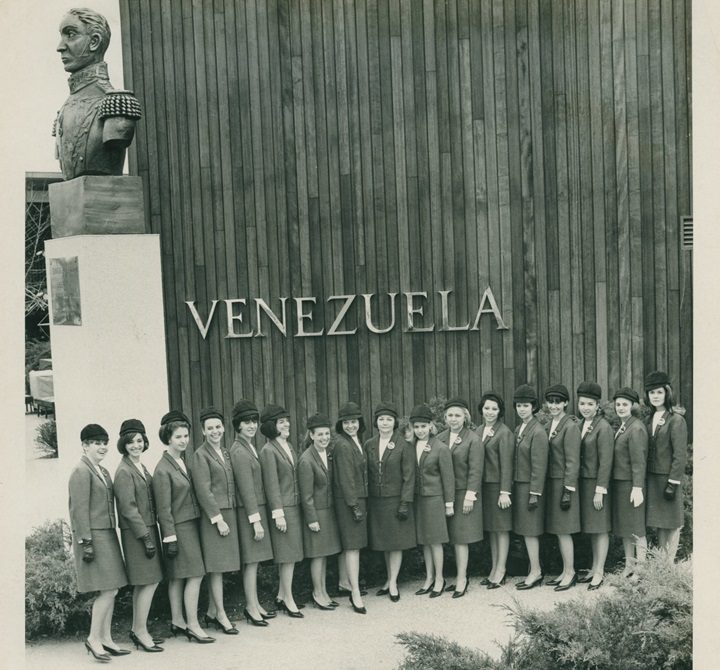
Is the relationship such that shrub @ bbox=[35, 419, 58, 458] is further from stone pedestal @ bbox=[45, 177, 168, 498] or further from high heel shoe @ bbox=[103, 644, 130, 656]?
high heel shoe @ bbox=[103, 644, 130, 656]

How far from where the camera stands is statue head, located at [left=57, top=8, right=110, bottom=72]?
23.5 ft

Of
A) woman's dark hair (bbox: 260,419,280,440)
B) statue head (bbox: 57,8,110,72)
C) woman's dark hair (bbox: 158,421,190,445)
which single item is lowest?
woman's dark hair (bbox: 260,419,280,440)

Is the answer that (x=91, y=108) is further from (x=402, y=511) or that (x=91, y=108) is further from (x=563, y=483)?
(x=563, y=483)

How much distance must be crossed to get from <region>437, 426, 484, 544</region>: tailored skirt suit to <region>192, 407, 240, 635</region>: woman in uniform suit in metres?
1.77

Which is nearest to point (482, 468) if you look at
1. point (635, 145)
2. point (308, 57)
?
point (635, 145)

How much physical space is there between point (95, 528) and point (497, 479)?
10.3ft

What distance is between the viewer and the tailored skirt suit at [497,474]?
7223 millimetres

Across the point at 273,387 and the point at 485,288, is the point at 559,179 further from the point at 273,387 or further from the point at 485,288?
the point at 273,387

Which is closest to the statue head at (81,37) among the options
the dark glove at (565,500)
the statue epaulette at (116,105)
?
the statue epaulette at (116,105)

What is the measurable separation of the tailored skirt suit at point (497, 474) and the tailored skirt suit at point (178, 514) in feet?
7.71

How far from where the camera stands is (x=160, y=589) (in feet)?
22.6

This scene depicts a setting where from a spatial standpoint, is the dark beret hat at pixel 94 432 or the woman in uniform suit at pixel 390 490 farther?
the woman in uniform suit at pixel 390 490

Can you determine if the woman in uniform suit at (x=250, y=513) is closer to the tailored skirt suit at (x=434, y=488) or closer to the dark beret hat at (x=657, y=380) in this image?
the tailored skirt suit at (x=434, y=488)

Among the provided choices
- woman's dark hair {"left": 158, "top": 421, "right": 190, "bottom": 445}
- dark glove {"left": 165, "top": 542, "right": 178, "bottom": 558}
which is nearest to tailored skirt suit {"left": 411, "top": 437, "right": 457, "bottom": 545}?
woman's dark hair {"left": 158, "top": 421, "right": 190, "bottom": 445}
